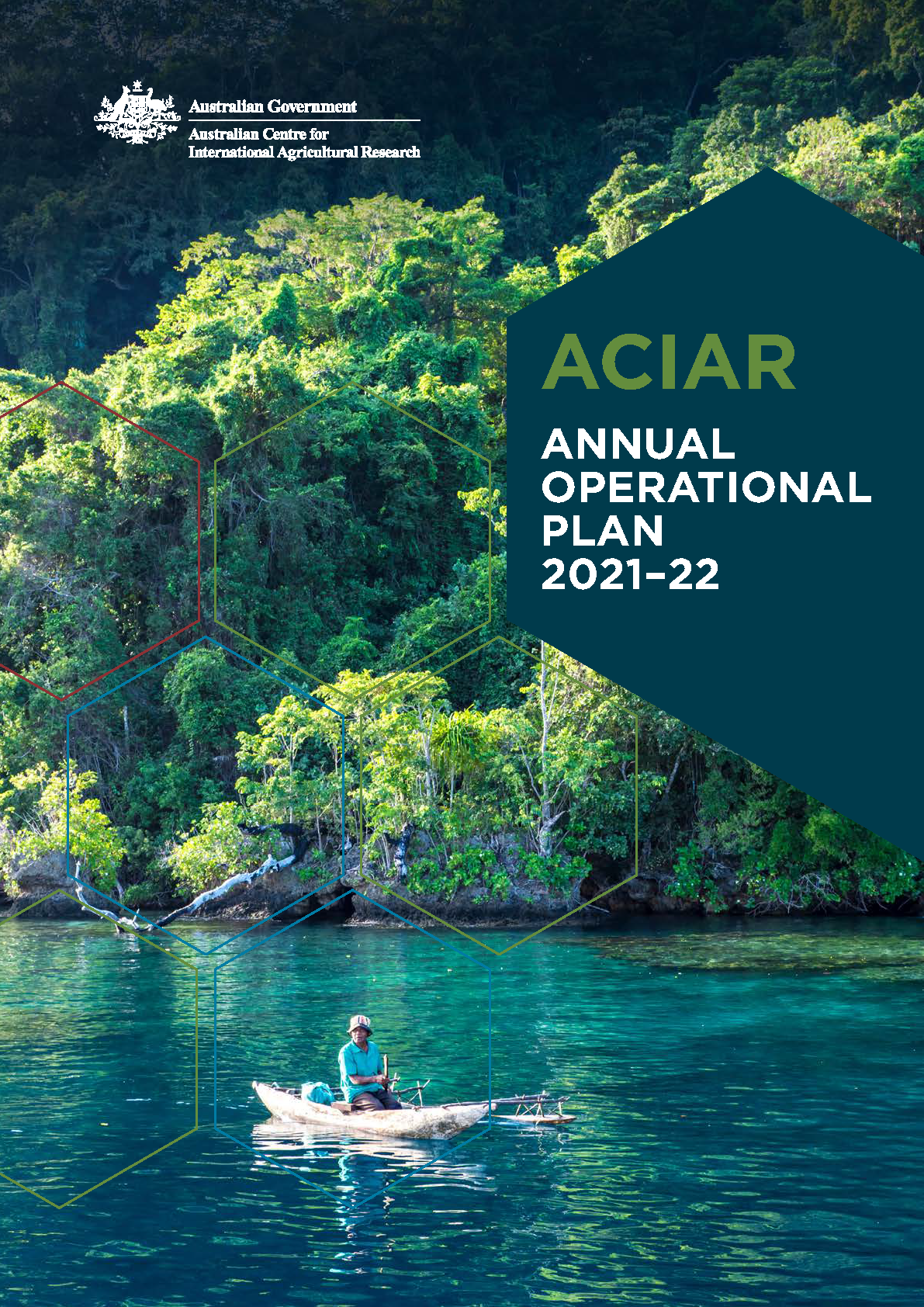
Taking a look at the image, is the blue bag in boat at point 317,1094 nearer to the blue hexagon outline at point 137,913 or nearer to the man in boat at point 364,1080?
the man in boat at point 364,1080

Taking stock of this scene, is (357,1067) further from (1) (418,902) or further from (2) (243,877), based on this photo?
(2) (243,877)

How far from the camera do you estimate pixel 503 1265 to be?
25.8ft

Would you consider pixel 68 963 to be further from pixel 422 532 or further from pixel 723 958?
pixel 422 532

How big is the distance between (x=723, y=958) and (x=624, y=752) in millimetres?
5015

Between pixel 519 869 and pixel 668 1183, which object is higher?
pixel 519 869

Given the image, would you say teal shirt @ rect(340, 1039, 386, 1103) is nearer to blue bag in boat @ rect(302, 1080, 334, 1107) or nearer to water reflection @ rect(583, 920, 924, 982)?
blue bag in boat @ rect(302, 1080, 334, 1107)

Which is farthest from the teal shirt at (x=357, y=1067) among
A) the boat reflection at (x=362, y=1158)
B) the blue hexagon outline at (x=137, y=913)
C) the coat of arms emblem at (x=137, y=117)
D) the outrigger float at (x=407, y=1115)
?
the coat of arms emblem at (x=137, y=117)

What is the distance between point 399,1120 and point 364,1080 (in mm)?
329

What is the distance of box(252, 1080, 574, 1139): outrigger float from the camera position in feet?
33.2

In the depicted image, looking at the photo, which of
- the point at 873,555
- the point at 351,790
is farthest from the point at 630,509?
the point at 351,790

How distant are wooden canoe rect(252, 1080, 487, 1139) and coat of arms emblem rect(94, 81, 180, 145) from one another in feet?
124

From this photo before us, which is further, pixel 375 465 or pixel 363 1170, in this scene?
pixel 375 465

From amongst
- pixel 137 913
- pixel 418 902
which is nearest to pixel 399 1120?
pixel 137 913

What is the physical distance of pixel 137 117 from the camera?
44281 mm
